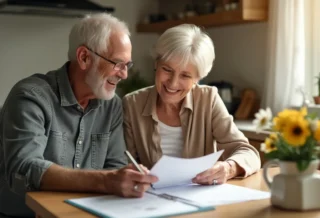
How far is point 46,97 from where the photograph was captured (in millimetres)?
1867

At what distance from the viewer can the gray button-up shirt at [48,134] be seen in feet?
5.49

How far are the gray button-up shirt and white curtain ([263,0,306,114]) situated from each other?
55.4 inches

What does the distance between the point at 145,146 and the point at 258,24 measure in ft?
5.77

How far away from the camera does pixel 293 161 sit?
4.52 ft


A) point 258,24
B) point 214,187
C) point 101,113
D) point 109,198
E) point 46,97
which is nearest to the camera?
point 109,198

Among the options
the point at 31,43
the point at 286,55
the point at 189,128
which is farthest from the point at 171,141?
the point at 31,43

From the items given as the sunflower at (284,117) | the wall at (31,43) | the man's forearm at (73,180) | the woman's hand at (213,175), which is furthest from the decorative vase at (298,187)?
the wall at (31,43)

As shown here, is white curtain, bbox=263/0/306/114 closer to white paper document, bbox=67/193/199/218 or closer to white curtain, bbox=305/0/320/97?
white curtain, bbox=305/0/320/97

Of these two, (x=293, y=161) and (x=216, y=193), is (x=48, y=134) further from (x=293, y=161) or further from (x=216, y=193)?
(x=293, y=161)

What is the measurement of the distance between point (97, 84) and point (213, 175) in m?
0.53

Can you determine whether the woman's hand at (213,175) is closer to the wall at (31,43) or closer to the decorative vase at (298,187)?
the decorative vase at (298,187)

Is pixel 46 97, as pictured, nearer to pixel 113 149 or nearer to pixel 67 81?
pixel 67 81

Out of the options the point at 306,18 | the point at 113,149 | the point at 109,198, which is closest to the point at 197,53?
the point at 113,149

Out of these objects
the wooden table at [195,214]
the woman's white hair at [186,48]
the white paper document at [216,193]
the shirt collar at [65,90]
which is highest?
the woman's white hair at [186,48]
